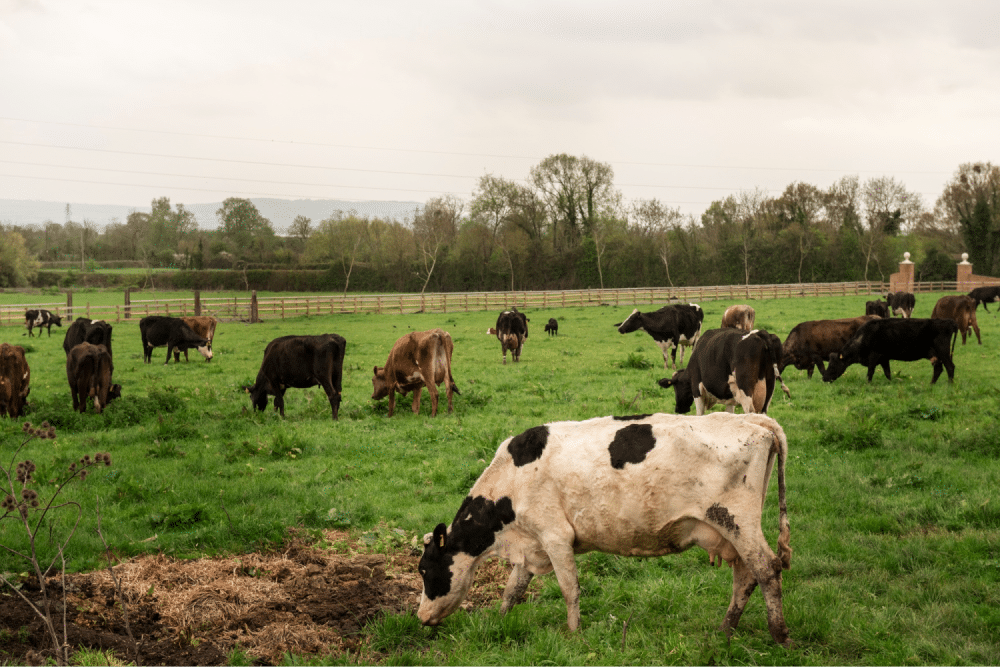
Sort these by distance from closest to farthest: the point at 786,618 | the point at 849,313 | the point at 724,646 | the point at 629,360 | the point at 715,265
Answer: the point at 724,646
the point at 786,618
the point at 629,360
the point at 849,313
the point at 715,265

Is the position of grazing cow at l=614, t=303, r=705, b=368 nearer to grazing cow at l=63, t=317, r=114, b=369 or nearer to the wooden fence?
grazing cow at l=63, t=317, r=114, b=369

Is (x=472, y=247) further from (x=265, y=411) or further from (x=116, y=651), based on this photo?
(x=116, y=651)

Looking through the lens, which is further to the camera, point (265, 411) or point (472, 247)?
point (472, 247)

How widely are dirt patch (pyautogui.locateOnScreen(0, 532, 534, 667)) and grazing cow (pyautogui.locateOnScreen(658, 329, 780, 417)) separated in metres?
5.03

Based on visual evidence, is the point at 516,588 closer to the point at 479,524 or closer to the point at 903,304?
the point at 479,524

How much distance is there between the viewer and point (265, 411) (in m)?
12.8

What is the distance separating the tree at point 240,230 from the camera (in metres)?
65.3

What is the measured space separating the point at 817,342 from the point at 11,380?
16.2m

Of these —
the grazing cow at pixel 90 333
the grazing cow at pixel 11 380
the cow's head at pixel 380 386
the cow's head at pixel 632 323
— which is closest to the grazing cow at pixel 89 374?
the grazing cow at pixel 11 380

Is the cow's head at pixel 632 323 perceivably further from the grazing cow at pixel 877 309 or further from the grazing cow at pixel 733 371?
the grazing cow at pixel 733 371

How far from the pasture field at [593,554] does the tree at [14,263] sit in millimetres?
56721

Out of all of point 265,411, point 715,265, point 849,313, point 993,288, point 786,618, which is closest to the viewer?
point 786,618

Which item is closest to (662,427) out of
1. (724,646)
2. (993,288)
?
(724,646)

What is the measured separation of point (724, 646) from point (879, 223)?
6440 centimetres
